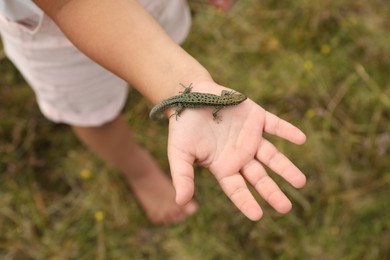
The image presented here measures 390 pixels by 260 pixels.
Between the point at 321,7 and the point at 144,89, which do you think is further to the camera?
the point at 321,7

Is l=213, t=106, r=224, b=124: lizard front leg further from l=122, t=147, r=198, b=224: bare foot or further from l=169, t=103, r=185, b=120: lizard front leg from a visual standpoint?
l=122, t=147, r=198, b=224: bare foot

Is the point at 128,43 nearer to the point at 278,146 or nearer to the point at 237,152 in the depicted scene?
the point at 237,152

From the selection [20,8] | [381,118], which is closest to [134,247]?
[20,8]

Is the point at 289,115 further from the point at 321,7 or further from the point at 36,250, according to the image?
the point at 36,250

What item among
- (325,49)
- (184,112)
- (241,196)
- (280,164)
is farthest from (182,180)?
(325,49)

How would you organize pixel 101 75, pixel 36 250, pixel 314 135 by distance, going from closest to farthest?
pixel 101 75, pixel 36 250, pixel 314 135

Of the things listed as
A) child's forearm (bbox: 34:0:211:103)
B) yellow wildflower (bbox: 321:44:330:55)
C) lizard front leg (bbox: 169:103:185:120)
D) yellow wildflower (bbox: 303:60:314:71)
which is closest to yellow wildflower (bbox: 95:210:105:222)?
child's forearm (bbox: 34:0:211:103)
